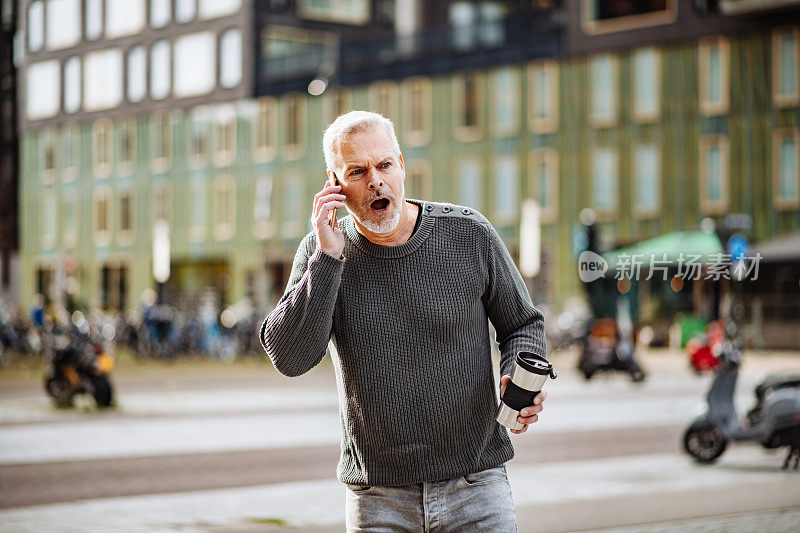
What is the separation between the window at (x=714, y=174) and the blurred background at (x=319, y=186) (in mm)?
66

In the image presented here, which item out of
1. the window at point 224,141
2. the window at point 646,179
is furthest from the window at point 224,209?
the window at point 646,179

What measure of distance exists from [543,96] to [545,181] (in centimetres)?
255

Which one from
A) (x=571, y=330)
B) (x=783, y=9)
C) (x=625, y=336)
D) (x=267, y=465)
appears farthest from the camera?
(x=783, y=9)

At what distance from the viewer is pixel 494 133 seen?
41.0 m

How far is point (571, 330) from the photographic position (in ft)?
94.2

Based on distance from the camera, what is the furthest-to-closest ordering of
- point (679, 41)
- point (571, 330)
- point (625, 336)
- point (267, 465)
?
point (679, 41), point (571, 330), point (625, 336), point (267, 465)

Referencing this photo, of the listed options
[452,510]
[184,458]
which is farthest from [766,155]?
[452,510]

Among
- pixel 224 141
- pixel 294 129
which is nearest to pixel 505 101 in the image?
pixel 294 129

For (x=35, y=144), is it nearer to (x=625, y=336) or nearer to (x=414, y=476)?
(x=414, y=476)

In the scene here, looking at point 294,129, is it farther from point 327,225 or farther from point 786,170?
point 327,225

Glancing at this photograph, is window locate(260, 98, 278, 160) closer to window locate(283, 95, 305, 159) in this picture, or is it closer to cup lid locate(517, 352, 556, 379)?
window locate(283, 95, 305, 159)

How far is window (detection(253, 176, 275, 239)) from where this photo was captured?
45406mm

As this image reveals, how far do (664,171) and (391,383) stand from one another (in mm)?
35316

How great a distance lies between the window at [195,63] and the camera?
12109 mm
